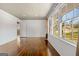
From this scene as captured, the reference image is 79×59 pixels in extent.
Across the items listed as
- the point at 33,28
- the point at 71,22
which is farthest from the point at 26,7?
the point at 33,28

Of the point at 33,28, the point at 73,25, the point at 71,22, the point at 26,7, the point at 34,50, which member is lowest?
the point at 34,50

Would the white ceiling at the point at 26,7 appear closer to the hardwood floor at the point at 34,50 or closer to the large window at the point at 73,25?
the large window at the point at 73,25

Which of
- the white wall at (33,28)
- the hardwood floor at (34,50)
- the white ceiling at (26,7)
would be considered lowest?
the hardwood floor at (34,50)

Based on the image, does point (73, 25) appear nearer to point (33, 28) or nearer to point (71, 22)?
point (71, 22)

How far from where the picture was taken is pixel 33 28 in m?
18.2

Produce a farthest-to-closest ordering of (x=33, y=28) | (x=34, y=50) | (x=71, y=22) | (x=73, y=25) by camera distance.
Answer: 1. (x=33, y=28)
2. (x=34, y=50)
3. (x=71, y=22)
4. (x=73, y=25)

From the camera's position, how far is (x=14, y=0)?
5.01ft

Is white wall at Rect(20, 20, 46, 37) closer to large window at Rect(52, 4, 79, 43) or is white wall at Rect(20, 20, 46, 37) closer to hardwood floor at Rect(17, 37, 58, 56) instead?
hardwood floor at Rect(17, 37, 58, 56)

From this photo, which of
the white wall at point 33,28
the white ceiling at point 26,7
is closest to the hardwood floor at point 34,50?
the white ceiling at point 26,7

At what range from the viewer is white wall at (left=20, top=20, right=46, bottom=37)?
18141mm

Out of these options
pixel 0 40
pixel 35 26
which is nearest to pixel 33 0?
pixel 0 40

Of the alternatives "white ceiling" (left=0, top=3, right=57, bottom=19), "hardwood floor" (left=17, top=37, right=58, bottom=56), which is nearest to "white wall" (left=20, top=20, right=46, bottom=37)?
"white ceiling" (left=0, top=3, right=57, bottom=19)

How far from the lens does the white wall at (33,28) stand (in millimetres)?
18141

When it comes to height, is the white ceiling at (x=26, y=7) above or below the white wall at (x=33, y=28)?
above
